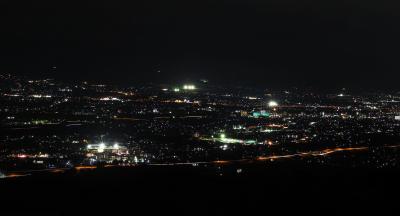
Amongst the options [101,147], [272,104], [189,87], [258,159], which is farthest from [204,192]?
[189,87]

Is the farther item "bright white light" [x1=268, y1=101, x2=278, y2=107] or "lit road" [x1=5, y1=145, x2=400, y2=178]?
"bright white light" [x1=268, y1=101, x2=278, y2=107]

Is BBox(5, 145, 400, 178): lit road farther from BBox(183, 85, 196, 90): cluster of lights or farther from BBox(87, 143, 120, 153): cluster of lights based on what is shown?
BBox(183, 85, 196, 90): cluster of lights

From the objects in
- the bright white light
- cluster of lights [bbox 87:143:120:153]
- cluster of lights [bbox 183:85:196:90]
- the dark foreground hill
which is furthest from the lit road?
cluster of lights [bbox 183:85:196:90]

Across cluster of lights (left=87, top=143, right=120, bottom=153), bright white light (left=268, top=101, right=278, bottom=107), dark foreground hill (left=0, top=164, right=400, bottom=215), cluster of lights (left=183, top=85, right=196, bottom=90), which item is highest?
cluster of lights (left=183, top=85, right=196, bottom=90)

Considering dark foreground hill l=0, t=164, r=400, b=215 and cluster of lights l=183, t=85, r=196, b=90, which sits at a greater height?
cluster of lights l=183, t=85, r=196, b=90

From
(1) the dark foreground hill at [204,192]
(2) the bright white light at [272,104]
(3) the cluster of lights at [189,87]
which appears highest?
(3) the cluster of lights at [189,87]

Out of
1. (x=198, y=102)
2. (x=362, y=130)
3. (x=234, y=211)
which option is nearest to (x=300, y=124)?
(x=362, y=130)

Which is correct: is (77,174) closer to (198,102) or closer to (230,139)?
(230,139)

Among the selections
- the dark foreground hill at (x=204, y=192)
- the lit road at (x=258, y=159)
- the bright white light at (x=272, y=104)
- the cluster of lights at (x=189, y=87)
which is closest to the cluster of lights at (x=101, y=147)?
the lit road at (x=258, y=159)

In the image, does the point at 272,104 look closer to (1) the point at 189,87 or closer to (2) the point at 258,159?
(1) the point at 189,87

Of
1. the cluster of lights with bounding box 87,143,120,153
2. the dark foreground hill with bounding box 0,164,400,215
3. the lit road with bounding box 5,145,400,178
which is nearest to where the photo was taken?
the dark foreground hill with bounding box 0,164,400,215

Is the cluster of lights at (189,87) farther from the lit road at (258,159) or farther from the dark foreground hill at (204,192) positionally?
the dark foreground hill at (204,192)

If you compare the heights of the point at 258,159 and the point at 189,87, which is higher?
the point at 189,87
